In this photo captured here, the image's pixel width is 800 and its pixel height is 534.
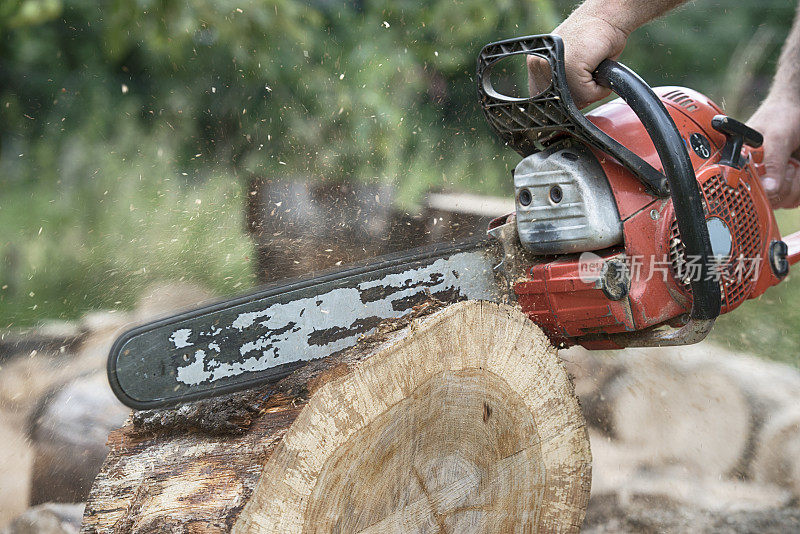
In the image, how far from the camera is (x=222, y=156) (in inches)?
133

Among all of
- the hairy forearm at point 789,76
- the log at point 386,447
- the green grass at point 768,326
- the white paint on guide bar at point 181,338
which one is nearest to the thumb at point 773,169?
the hairy forearm at point 789,76

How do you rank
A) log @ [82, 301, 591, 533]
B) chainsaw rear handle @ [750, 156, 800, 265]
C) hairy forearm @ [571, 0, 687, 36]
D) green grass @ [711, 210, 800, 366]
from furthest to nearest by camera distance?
green grass @ [711, 210, 800, 366]
chainsaw rear handle @ [750, 156, 800, 265]
hairy forearm @ [571, 0, 687, 36]
log @ [82, 301, 591, 533]

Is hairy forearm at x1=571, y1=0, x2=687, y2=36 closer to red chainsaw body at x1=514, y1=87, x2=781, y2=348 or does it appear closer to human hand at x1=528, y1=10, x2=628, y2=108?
human hand at x1=528, y1=10, x2=628, y2=108

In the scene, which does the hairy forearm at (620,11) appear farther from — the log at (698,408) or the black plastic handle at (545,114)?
the log at (698,408)

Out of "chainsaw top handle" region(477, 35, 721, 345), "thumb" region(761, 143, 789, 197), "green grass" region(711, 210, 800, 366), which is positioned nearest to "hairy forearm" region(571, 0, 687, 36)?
"chainsaw top handle" region(477, 35, 721, 345)

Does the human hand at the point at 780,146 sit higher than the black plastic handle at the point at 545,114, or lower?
lower

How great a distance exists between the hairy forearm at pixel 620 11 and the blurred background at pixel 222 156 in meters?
1.37

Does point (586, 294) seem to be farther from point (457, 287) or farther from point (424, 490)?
point (424, 490)

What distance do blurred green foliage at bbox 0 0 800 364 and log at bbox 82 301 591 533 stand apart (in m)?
1.66

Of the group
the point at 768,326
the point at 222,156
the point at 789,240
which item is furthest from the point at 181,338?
the point at 768,326

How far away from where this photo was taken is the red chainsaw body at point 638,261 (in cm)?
160

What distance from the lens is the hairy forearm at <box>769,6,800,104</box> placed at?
8.27 feet

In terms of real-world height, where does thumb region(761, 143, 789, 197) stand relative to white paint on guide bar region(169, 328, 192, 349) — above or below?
below

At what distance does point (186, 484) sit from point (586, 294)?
38.4 inches
